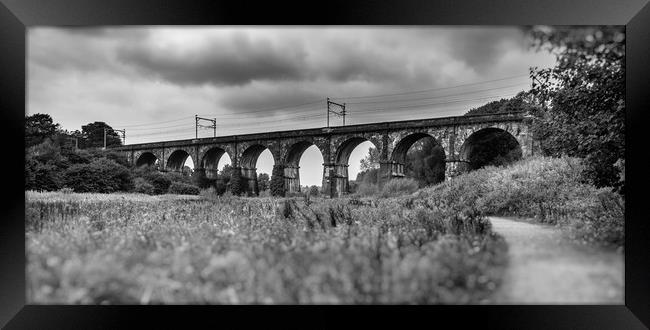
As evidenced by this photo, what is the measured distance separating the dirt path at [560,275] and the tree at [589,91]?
1703 millimetres

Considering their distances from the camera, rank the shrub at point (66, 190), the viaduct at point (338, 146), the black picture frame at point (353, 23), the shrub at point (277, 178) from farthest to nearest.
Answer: the shrub at point (277, 178) → the viaduct at point (338, 146) → the shrub at point (66, 190) → the black picture frame at point (353, 23)

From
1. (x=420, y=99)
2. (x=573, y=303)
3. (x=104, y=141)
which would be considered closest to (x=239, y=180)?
(x=104, y=141)

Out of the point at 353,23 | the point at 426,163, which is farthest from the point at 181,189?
the point at 426,163

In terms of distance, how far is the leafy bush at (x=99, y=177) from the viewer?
10.7m

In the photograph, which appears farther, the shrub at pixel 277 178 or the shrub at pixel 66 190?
the shrub at pixel 277 178

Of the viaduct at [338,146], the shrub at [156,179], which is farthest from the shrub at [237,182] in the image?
the shrub at [156,179]

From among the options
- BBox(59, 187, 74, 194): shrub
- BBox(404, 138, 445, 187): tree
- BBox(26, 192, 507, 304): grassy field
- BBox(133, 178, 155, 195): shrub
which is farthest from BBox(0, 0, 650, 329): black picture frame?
BBox(404, 138, 445, 187): tree

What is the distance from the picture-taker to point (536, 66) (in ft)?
22.8

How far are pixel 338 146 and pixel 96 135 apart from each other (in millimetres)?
14038

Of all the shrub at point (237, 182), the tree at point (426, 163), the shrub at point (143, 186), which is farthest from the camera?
the shrub at point (237, 182)

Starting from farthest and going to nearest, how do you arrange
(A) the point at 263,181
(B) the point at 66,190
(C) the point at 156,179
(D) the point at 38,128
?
(A) the point at 263,181, (C) the point at 156,179, (B) the point at 66,190, (D) the point at 38,128

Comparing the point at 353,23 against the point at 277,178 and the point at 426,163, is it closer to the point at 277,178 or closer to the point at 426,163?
the point at 277,178

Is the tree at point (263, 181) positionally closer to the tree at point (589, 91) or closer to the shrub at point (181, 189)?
the shrub at point (181, 189)

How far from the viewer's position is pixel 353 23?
5.78 metres
